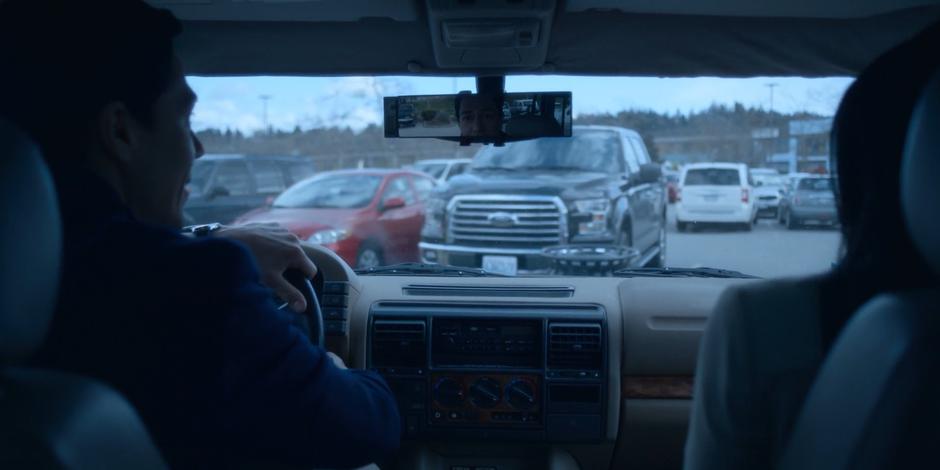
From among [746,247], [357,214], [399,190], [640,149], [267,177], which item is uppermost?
[640,149]

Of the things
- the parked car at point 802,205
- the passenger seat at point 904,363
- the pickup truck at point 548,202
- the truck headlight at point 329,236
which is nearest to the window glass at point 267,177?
the truck headlight at point 329,236

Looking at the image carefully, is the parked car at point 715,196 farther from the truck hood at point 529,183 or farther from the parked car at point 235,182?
the parked car at point 235,182

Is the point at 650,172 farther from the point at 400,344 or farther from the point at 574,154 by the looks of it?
the point at 400,344

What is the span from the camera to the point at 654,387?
3.93 metres

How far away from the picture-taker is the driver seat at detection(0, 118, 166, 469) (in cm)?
127

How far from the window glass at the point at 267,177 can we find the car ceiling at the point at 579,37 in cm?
993

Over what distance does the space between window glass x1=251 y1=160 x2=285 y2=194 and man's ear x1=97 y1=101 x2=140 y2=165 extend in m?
12.4

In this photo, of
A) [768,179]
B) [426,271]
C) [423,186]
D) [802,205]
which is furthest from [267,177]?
[426,271]

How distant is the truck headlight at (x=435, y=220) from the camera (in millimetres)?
10062

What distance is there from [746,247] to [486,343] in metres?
6.49

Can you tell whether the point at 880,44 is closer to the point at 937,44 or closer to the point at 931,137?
the point at 937,44

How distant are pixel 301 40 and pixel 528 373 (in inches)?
77.2

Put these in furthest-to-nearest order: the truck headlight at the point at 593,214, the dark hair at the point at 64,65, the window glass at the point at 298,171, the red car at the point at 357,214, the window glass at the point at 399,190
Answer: the window glass at the point at 298,171
the window glass at the point at 399,190
the red car at the point at 357,214
the truck headlight at the point at 593,214
the dark hair at the point at 64,65

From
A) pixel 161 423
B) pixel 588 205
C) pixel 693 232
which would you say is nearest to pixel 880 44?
pixel 161 423
